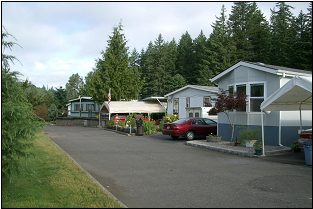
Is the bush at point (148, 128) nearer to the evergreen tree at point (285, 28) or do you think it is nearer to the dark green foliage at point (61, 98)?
the evergreen tree at point (285, 28)

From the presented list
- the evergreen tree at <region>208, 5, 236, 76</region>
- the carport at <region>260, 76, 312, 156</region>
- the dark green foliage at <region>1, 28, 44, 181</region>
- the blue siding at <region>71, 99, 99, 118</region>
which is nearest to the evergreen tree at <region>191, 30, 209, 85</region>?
the evergreen tree at <region>208, 5, 236, 76</region>

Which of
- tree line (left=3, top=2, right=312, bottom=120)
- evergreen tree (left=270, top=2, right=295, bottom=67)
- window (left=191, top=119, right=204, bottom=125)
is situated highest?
tree line (left=3, top=2, right=312, bottom=120)

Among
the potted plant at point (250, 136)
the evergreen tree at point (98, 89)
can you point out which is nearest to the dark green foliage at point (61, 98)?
the evergreen tree at point (98, 89)

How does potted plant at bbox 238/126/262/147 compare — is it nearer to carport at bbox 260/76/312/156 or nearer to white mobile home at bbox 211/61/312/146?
white mobile home at bbox 211/61/312/146

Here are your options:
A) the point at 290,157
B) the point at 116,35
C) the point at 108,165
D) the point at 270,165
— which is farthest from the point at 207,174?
the point at 116,35

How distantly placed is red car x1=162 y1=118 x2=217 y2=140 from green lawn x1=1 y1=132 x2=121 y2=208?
1083cm

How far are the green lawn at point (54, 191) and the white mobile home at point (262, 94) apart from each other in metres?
10.1

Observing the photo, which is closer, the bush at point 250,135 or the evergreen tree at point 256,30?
the bush at point 250,135

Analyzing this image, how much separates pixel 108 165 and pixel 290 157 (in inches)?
277

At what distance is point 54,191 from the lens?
6.18 metres

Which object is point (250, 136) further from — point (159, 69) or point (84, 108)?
point (159, 69)

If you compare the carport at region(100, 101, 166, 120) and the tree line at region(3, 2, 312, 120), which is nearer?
the carport at region(100, 101, 166, 120)

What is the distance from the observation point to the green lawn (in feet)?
17.5

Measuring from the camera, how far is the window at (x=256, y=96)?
588 inches
